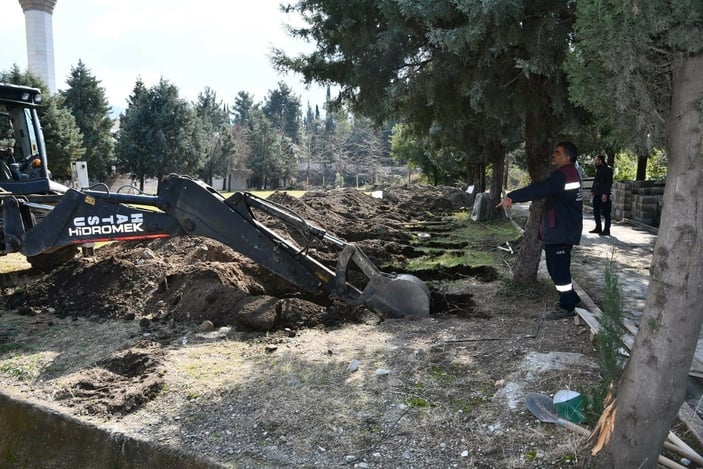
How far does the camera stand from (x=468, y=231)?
1552cm

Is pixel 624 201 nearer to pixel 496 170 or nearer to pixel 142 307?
pixel 496 170

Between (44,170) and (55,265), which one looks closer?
(44,170)

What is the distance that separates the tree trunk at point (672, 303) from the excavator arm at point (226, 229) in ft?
11.6

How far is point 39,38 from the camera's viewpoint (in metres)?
41.7

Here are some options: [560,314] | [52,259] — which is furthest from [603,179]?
[52,259]

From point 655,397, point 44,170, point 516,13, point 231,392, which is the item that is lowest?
point 231,392

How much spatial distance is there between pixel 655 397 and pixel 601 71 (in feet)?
6.05

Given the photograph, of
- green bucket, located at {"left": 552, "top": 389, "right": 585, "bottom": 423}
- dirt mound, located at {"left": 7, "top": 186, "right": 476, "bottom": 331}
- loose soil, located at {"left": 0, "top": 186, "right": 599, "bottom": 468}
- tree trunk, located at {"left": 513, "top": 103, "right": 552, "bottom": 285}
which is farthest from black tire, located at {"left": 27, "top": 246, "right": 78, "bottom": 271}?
green bucket, located at {"left": 552, "top": 389, "right": 585, "bottom": 423}

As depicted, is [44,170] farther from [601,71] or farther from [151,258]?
[601,71]

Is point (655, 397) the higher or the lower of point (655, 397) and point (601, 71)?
the lower

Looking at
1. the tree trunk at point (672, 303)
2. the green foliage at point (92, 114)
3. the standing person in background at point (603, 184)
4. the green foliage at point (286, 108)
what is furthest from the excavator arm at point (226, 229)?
the green foliage at point (286, 108)

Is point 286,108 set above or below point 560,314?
above

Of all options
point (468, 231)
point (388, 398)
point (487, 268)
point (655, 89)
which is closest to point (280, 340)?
point (388, 398)

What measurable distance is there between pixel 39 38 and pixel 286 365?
152ft
